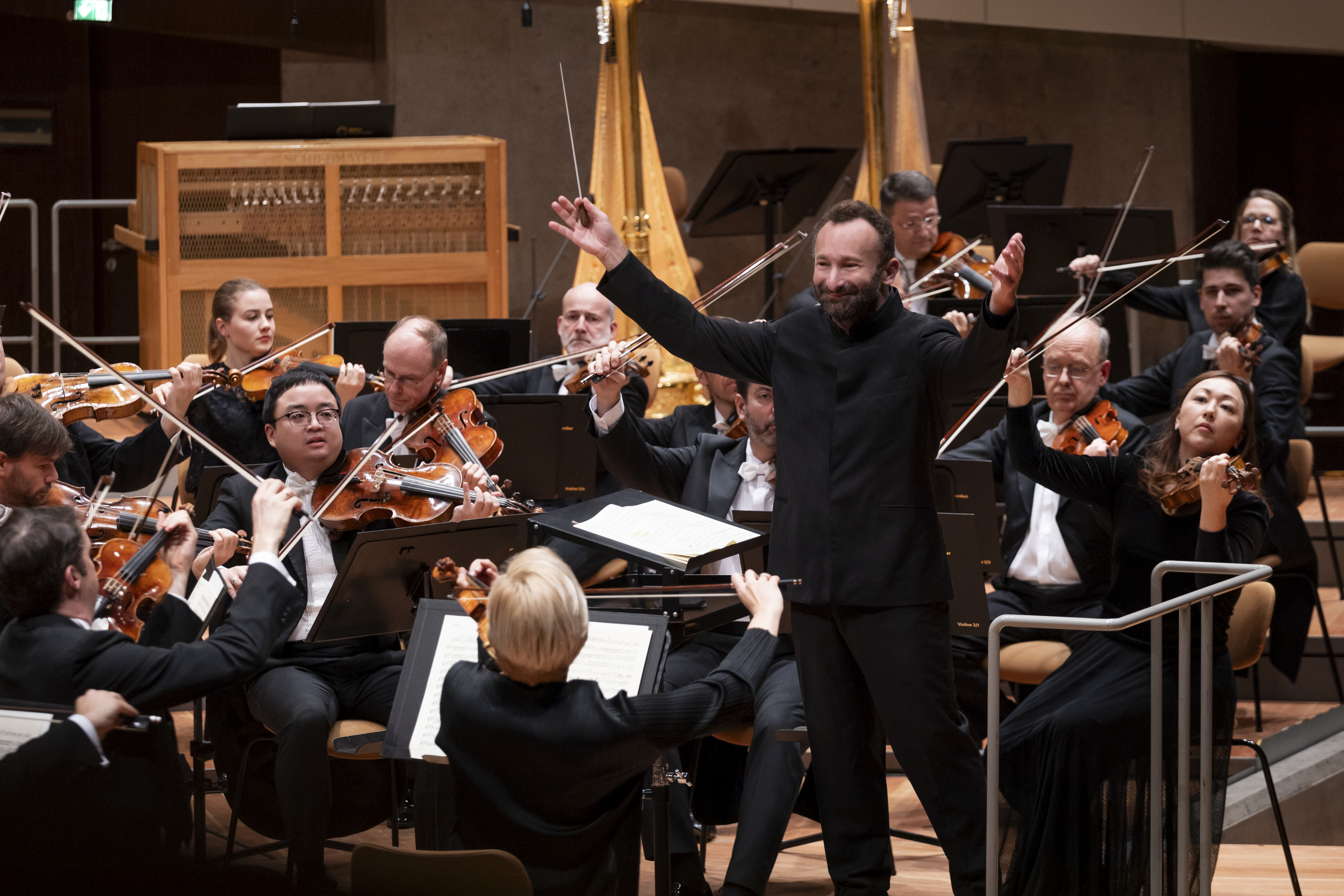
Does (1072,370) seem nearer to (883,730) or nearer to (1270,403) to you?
(1270,403)

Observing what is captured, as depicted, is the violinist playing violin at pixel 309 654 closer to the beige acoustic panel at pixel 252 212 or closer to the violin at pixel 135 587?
the violin at pixel 135 587

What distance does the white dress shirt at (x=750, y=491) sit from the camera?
348 cm

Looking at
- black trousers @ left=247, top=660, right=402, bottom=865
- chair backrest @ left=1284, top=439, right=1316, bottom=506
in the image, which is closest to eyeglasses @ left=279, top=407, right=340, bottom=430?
black trousers @ left=247, top=660, right=402, bottom=865

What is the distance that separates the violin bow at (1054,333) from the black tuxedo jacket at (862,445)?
0.10 metres

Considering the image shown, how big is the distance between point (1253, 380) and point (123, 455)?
310 centimetres

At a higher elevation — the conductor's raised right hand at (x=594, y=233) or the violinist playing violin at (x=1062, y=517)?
the conductor's raised right hand at (x=594, y=233)

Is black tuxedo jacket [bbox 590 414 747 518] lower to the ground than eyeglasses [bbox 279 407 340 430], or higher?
lower

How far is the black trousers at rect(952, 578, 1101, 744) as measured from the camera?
3.62m

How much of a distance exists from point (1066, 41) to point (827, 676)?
5.97 metres

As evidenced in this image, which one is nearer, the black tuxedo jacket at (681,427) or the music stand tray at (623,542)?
the music stand tray at (623,542)

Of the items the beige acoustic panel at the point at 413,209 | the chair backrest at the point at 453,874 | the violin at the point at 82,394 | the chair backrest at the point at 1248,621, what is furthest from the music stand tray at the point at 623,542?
the beige acoustic panel at the point at 413,209

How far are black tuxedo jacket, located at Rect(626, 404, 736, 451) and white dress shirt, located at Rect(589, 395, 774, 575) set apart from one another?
433 mm

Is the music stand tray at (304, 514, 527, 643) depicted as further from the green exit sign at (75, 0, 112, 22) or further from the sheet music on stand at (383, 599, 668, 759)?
the green exit sign at (75, 0, 112, 22)

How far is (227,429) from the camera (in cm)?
396
